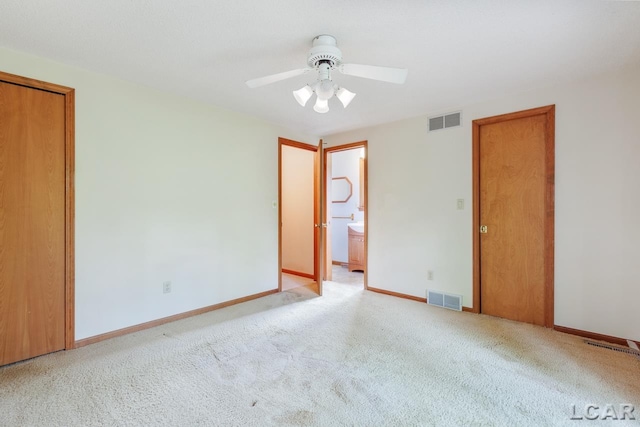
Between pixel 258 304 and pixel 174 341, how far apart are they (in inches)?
44.4

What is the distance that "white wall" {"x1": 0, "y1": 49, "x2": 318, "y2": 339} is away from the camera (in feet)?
8.20

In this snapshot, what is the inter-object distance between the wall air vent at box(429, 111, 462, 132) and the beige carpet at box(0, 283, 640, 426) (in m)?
2.15

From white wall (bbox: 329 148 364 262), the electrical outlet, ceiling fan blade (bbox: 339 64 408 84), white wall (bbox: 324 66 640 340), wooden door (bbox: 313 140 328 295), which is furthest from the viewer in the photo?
white wall (bbox: 329 148 364 262)

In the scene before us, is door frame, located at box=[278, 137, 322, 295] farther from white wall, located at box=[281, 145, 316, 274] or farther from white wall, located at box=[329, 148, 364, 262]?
white wall, located at box=[329, 148, 364, 262]

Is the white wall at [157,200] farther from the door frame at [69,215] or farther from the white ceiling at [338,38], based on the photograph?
the white ceiling at [338,38]

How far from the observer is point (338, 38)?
198 cm

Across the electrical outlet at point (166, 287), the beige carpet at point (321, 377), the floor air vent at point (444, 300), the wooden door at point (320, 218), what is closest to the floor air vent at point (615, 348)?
the beige carpet at point (321, 377)

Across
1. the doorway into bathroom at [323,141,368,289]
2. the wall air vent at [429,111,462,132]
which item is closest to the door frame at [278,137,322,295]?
the doorway into bathroom at [323,141,368,289]

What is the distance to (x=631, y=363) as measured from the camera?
220 centimetres

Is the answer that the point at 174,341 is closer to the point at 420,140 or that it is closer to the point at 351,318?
the point at 351,318

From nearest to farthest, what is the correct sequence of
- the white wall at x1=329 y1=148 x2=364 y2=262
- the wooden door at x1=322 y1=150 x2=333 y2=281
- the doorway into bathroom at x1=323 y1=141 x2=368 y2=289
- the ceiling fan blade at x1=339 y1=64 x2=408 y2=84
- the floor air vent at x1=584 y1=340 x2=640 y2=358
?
the ceiling fan blade at x1=339 y1=64 x2=408 y2=84 → the floor air vent at x1=584 y1=340 x2=640 y2=358 → the wooden door at x1=322 y1=150 x2=333 y2=281 → the doorway into bathroom at x1=323 y1=141 x2=368 y2=289 → the white wall at x1=329 y1=148 x2=364 y2=262

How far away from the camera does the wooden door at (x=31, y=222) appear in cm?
217

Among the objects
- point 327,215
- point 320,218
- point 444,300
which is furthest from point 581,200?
point 327,215

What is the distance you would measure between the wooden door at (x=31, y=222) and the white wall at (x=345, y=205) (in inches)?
174
